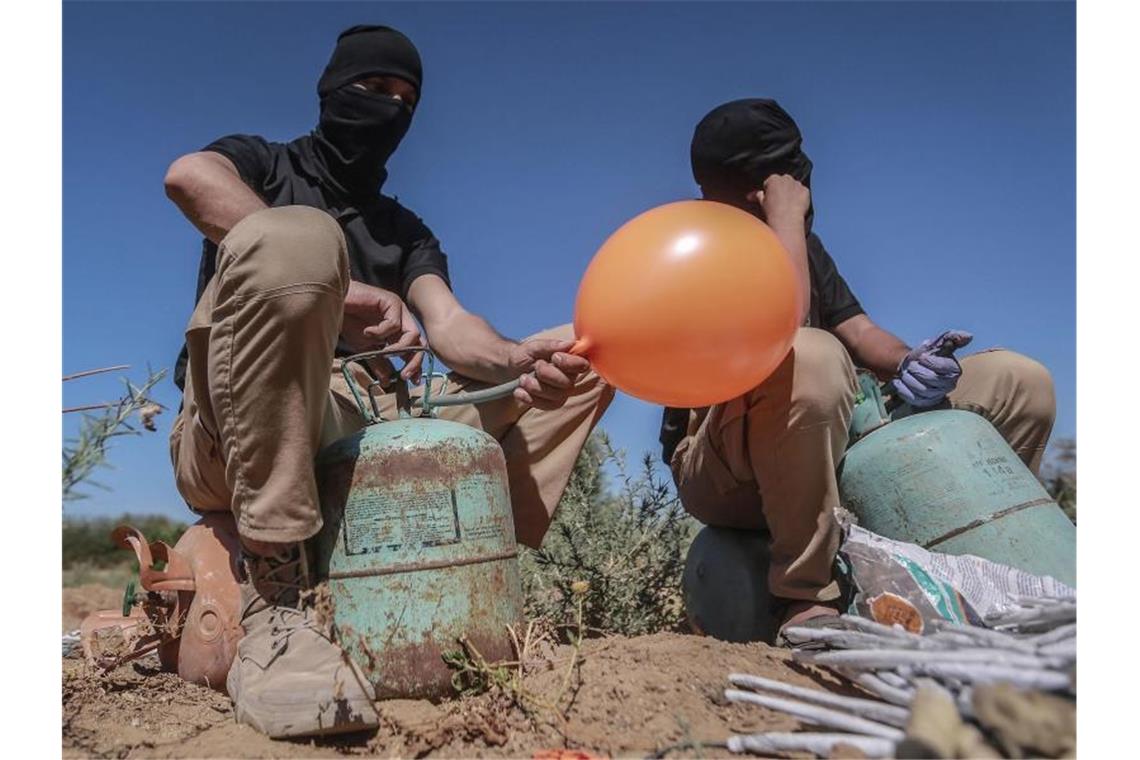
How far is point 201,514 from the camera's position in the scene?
2844 mm

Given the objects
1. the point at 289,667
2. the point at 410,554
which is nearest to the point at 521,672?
the point at 410,554

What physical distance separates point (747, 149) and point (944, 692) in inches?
88.5

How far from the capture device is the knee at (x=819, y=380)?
2.68 m

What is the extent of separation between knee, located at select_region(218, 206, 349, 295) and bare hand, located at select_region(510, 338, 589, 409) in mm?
566

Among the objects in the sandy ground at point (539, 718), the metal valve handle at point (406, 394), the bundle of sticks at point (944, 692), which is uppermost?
the metal valve handle at point (406, 394)

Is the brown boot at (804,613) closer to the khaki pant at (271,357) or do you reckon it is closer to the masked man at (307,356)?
the masked man at (307,356)

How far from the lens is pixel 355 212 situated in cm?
356

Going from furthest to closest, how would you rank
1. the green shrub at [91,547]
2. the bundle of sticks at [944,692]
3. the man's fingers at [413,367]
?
the green shrub at [91,547] < the man's fingers at [413,367] < the bundle of sticks at [944,692]

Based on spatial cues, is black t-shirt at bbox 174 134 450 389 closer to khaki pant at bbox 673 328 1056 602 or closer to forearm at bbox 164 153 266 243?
forearm at bbox 164 153 266 243

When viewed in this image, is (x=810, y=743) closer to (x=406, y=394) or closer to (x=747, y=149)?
(x=406, y=394)

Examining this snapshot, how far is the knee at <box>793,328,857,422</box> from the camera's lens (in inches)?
105

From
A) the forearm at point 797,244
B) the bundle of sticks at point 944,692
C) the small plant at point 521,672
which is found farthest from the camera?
the forearm at point 797,244

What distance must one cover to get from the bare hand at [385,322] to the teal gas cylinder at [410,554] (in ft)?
1.15

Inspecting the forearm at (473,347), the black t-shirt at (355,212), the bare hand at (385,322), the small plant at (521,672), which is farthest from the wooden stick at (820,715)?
the black t-shirt at (355,212)
